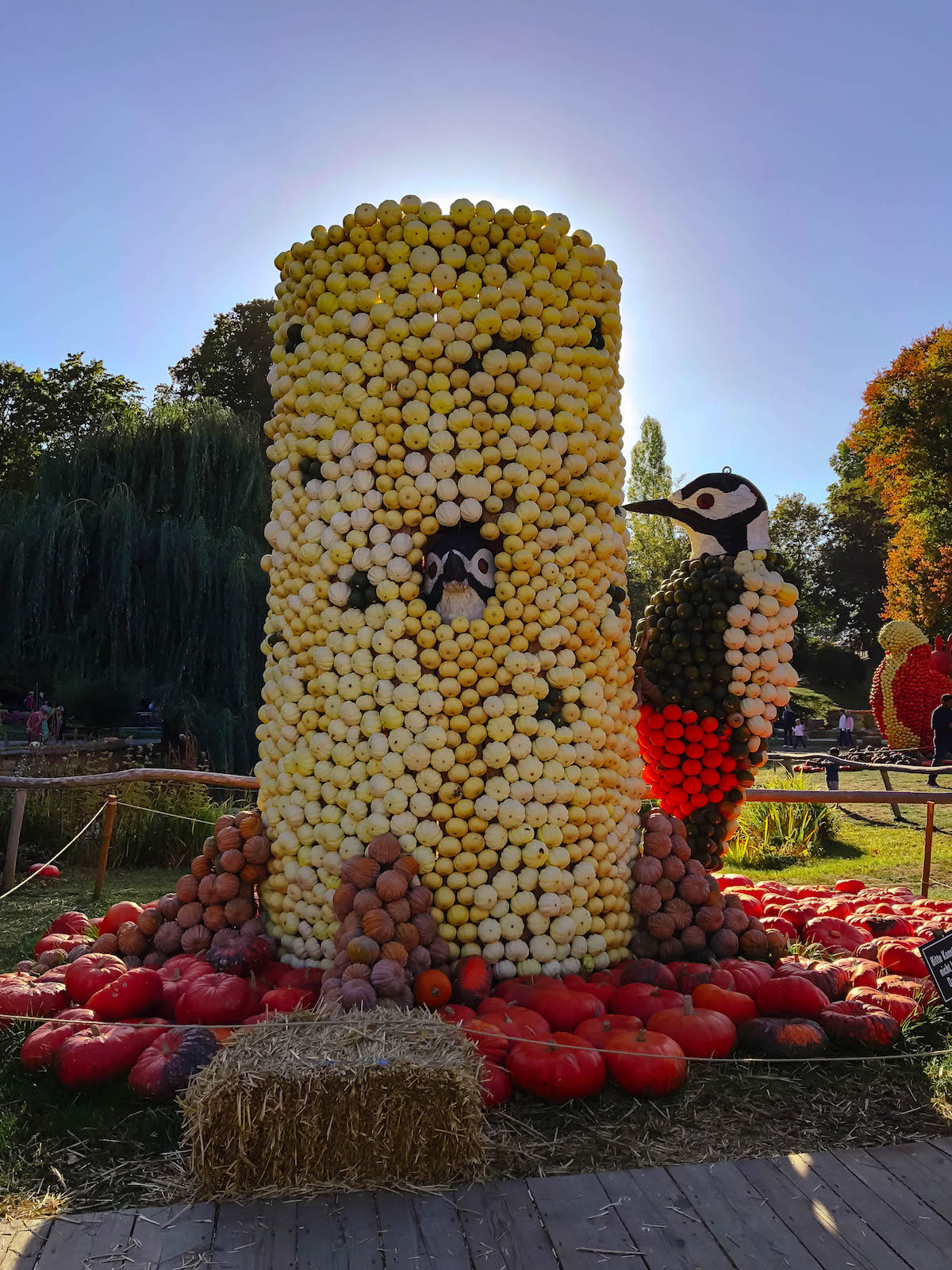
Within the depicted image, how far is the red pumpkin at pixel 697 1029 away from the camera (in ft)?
11.1

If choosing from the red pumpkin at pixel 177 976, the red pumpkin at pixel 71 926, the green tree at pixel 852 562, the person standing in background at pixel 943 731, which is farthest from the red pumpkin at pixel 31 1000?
the green tree at pixel 852 562

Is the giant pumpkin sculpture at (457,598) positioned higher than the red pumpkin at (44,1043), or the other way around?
the giant pumpkin sculpture at (457,598)

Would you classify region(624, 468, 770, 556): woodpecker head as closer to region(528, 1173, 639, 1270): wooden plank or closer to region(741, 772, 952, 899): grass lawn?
region(528, 1173, 639, 1270): wooden plank

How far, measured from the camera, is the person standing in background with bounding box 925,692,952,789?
1425cm

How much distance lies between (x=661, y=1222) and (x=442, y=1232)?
1.86ft

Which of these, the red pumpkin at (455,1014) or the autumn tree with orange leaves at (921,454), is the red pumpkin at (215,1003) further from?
the autumn tree with orange leaves at (921,454)

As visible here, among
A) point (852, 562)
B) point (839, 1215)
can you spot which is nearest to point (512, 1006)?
point (839, 1215)

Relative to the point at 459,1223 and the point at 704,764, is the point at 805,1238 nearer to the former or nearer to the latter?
→ the point at 459,1223

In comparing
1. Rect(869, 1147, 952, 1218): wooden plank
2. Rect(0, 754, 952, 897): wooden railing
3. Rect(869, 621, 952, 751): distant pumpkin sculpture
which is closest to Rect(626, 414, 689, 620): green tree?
Rect(869, 621, 952, 751): distant pumpkin sculpture

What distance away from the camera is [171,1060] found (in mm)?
3166

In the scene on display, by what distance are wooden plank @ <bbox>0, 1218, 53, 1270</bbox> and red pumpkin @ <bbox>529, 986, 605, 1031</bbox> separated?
1.76m

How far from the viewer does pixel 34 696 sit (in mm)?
17734

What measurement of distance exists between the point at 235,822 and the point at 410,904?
112 cm

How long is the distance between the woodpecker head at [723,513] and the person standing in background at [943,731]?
10.9 metres
